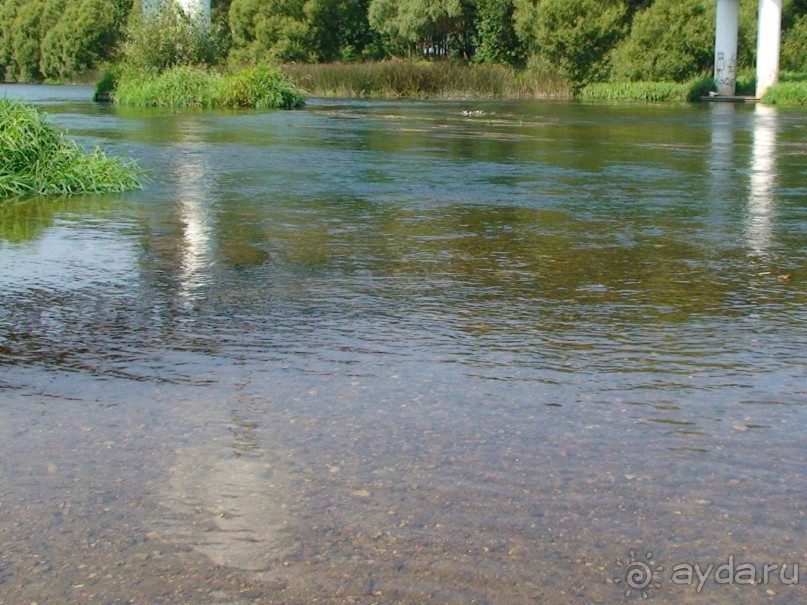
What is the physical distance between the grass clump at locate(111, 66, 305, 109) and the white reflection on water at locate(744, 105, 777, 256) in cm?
1796

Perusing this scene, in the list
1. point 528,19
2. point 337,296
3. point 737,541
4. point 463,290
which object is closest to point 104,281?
point 337,296

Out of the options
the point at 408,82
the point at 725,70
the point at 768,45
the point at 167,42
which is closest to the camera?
the point at 167,42

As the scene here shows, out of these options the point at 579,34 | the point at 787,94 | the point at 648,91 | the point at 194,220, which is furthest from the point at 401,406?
the point at 579,34

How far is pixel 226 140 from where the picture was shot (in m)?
20.9

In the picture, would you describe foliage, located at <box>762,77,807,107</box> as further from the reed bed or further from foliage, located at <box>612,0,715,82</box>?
the reed bed

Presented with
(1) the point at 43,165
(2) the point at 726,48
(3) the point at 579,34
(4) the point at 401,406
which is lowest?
(4) the point at 401,406

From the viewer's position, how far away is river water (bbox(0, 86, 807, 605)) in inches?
133

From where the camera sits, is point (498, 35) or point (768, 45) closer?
point (768, 45)

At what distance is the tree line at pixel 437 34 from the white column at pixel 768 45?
7999 mm

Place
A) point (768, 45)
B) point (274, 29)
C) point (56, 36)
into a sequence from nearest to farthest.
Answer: point (768, 45) < point (274, 29) < point (56, 36)

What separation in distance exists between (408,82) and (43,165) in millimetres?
42277

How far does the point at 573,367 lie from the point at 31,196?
8380 millimetres

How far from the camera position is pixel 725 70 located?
50344 millimetres

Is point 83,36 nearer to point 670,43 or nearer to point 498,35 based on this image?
point 498,35
